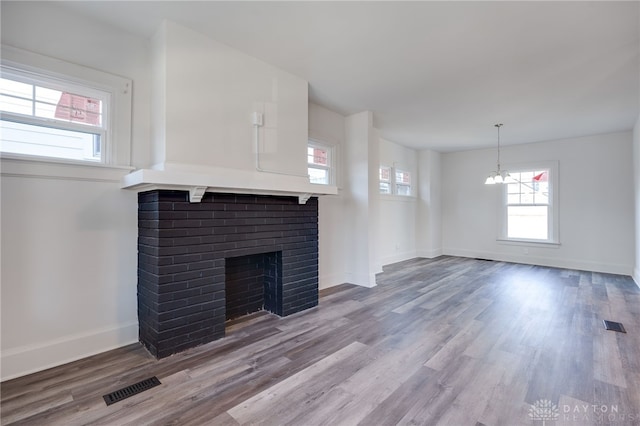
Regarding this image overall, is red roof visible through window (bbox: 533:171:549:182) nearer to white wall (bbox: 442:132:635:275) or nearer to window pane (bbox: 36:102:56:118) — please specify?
white wall (bbox: 442:132:635:275)

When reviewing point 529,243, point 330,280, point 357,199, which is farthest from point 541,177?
point 330,280

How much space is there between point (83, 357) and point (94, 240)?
3.13ft

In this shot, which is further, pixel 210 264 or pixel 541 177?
pixel 541 177

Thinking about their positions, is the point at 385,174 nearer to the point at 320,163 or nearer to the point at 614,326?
the point at 320,163

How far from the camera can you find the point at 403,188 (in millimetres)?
7305

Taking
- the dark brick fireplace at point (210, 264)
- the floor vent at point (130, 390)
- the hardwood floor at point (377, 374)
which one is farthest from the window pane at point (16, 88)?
the floor vent at point (130, 390)

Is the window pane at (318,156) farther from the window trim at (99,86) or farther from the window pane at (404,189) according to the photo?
the window pane at (404,189)

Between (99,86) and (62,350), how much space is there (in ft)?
7.16

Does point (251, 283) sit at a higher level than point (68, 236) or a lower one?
lower

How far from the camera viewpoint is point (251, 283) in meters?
3.48

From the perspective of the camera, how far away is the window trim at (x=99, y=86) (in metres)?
2.18

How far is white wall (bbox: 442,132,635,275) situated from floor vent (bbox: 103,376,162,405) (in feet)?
24.1

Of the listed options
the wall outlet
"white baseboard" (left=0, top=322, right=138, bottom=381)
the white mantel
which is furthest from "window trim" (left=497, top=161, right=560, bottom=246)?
"white baseboard" (left=0, top=322, right=138, bottom=381)

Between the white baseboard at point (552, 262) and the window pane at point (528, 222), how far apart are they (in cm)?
48
